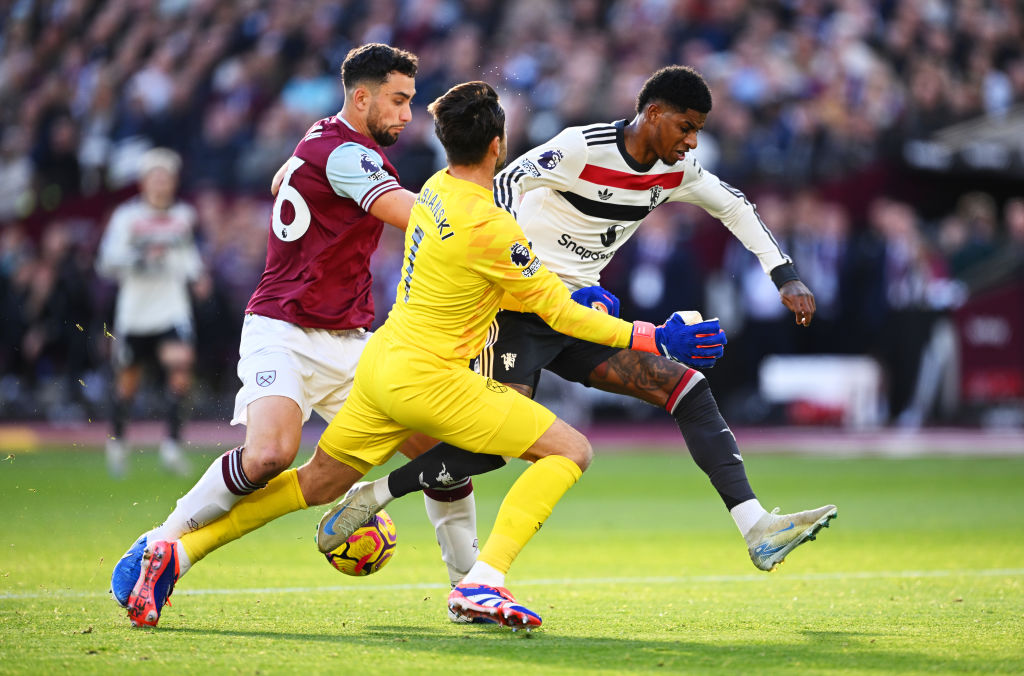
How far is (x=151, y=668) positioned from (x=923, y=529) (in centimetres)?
628

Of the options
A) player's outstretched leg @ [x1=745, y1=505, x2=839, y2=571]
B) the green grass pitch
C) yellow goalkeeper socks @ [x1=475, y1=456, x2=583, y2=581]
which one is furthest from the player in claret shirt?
player's outstretched leg @ [x1=745, y1=505, x2=839, y2=571]

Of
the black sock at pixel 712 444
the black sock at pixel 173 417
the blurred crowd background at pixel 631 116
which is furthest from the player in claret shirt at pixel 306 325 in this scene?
the blurred crowd background at pixel 631 116

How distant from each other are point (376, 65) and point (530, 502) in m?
2.04

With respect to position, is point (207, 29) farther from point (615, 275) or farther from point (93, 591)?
point (93, 591)

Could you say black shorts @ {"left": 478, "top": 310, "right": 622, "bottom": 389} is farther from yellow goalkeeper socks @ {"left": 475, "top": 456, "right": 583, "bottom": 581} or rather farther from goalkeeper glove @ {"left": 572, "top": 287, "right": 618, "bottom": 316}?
yellow goalkeeper socks @ {"left": 475, "top": 456, "right": 583, "bottom": 581}

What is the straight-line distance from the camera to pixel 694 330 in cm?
495

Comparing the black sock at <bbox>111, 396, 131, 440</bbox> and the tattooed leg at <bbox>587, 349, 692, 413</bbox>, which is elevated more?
the tattooed leg at <bbox>587, 349, 692, 413</bbox>

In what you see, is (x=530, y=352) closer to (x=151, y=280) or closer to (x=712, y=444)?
(x=712, y=444)

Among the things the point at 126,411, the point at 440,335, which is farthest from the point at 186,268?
the point at 440,335

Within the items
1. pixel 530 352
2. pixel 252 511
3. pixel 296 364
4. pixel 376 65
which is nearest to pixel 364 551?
pixel 252 511

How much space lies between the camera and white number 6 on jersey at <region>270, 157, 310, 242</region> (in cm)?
569

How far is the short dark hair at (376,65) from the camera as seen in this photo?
5.76m

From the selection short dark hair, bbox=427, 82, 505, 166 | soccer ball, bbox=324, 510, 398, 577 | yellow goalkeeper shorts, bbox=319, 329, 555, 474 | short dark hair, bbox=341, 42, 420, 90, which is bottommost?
soccer ball, bbox=324, 510, 398, 577

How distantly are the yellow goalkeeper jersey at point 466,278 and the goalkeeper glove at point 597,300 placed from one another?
34cm
